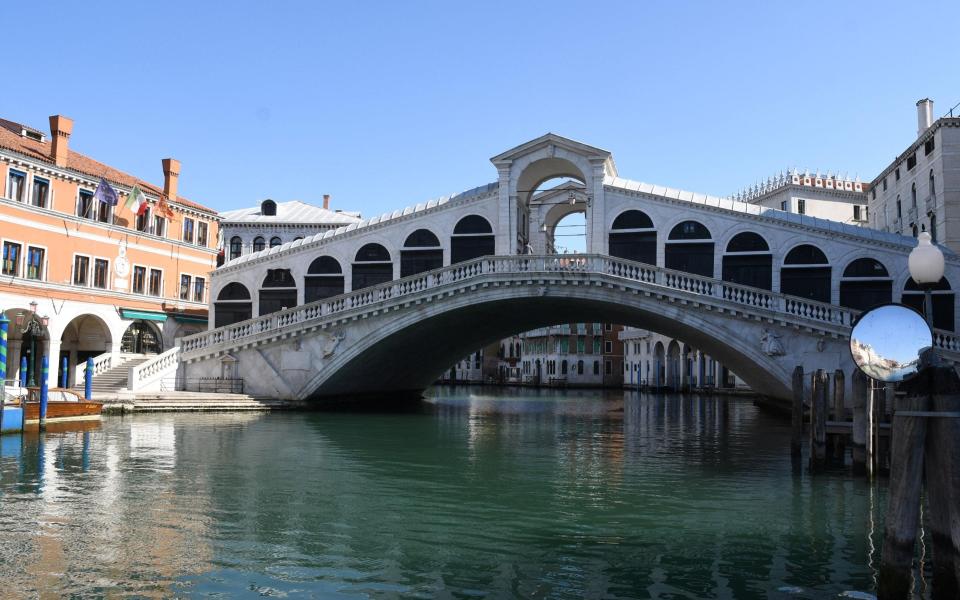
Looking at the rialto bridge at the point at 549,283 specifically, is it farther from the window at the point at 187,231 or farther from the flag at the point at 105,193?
the flag at the point at 105,193

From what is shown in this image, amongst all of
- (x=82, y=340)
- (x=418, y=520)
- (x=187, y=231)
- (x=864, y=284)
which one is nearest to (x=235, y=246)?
(x=187, y=231)

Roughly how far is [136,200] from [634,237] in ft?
58.5

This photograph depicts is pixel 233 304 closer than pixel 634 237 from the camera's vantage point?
No

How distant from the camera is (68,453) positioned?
14.0 meters

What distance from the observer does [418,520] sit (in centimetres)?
913

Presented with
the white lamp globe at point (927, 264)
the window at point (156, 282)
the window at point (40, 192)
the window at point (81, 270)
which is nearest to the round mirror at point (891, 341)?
the white lamp globe at point (927, 264)

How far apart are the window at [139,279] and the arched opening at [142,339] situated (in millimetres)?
1262

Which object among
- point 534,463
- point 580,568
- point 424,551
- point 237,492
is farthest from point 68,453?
point 580,568

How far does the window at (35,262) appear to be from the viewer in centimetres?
2586

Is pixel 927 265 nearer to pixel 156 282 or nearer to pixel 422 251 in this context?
pixel 422 251

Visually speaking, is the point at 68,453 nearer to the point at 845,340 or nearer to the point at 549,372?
the point at 845,340

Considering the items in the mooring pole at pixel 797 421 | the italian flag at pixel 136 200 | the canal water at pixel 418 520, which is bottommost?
the canal water at pixel 418 520

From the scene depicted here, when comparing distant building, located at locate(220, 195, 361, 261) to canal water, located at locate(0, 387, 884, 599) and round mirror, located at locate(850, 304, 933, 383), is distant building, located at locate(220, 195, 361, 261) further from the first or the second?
round mirror, located at locate(850, 304, 933, 383)

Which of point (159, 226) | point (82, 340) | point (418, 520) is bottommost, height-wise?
point (418, 520)
